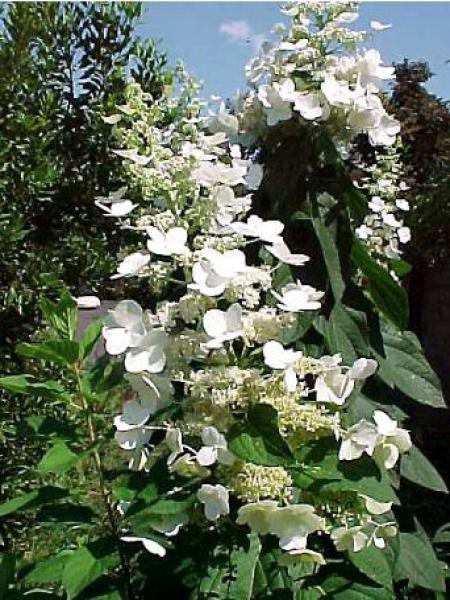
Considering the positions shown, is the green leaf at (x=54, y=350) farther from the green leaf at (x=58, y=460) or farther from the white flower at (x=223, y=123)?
the white flower at (x=223, y=123)

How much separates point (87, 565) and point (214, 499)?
0.26 meters

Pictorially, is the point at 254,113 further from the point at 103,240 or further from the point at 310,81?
the point at 103,240

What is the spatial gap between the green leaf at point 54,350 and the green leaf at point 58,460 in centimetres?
13

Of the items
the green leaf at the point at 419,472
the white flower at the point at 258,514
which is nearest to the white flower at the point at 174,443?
the white flower at the point at 258,514

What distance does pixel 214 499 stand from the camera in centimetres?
134

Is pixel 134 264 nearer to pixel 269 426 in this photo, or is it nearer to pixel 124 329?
pixel 124 329

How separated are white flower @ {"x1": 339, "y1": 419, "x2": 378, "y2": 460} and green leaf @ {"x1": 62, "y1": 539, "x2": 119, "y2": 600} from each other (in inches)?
15.7

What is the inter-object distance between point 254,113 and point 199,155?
388mm

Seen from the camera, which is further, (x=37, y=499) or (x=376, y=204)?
(x=376, y=204)

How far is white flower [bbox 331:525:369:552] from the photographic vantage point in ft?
4.67

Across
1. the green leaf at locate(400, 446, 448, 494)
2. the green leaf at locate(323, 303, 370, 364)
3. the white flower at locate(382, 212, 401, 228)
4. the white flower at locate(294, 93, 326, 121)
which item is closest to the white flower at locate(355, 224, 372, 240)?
the white flower at locate(382, 212, 401, 228)

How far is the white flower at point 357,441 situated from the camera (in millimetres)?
1373

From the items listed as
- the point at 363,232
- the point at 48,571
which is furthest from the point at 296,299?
the point at 363,232

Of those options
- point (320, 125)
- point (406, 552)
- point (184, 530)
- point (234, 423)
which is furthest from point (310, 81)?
point (406, 552)
